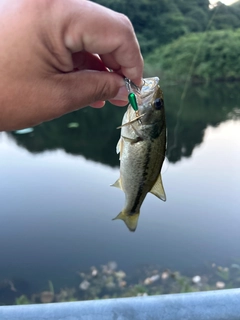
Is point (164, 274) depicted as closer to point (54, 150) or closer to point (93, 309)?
point (93, 309)

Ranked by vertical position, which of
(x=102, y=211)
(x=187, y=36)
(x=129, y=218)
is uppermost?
(x=129, y=218)

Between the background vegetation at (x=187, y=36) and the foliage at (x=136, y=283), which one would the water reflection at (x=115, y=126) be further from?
the foliage at (x=136, y=283)

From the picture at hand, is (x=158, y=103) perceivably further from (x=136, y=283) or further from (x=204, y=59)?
(x=204, y=59)

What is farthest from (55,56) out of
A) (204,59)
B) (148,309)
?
(204,59)

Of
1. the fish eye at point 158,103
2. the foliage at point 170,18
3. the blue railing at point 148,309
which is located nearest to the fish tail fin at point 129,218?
the blue railing at point 148,309

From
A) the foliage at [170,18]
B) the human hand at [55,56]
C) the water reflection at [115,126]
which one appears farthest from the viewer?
the foliage at [170,18]
